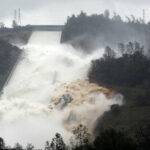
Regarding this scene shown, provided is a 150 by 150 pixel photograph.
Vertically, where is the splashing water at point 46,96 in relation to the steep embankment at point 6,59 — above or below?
below

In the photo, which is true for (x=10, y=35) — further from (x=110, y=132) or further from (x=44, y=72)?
(x=110, y=132)

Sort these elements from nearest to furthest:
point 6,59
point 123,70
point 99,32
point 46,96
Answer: point 46,96
point 123,70
point 6,59
point 99,32

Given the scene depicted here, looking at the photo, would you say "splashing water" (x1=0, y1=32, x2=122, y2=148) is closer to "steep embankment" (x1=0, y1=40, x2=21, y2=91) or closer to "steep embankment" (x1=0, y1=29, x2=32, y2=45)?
"steep embankment" (x1=0, y1=40, x2=21, y2=91)

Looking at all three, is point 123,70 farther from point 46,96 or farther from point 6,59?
point 6,59

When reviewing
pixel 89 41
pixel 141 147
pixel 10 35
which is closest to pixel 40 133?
pixel 141 147

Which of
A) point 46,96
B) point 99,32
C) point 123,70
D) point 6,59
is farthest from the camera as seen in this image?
point 99,32

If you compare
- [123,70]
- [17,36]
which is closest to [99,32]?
[17,36]

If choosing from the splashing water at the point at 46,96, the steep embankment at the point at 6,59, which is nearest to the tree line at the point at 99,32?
the splashing water at the point at 46,96

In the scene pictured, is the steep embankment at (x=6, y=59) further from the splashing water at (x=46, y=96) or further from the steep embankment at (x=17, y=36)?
the steep embankment at (x=17, y=36)

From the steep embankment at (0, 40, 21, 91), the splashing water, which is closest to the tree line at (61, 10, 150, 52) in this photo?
the splashing water
